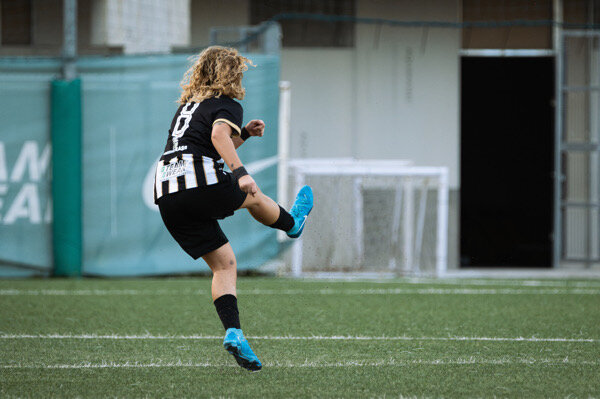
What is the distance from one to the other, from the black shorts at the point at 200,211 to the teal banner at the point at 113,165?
6019mm

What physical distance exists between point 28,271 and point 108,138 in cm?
187

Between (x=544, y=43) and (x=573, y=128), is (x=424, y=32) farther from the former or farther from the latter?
(x=573, y=128)

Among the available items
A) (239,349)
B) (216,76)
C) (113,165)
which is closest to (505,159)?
(113,165)

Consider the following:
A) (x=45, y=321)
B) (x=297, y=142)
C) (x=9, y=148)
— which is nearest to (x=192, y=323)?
(x=45, y=321)

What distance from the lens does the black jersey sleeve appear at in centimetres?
451

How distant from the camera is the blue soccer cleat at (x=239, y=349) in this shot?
4359mm

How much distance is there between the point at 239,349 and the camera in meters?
4.37

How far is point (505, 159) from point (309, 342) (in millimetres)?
10552

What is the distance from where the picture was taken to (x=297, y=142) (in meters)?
14.6

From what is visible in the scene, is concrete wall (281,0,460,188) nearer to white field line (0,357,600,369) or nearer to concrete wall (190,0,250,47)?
concrete wall (190,0,250,47)

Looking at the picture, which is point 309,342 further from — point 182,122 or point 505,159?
point 505,159

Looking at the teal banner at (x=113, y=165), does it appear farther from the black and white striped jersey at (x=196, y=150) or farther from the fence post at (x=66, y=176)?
the black and white striped jersey at (x=196, y=150)

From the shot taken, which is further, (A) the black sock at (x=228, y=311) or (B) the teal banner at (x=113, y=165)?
(B) the teal banner at (x=113, y=165)

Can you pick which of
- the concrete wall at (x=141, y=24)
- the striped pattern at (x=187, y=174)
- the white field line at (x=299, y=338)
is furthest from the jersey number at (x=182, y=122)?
the concrete wall at (x=141, y=24)
